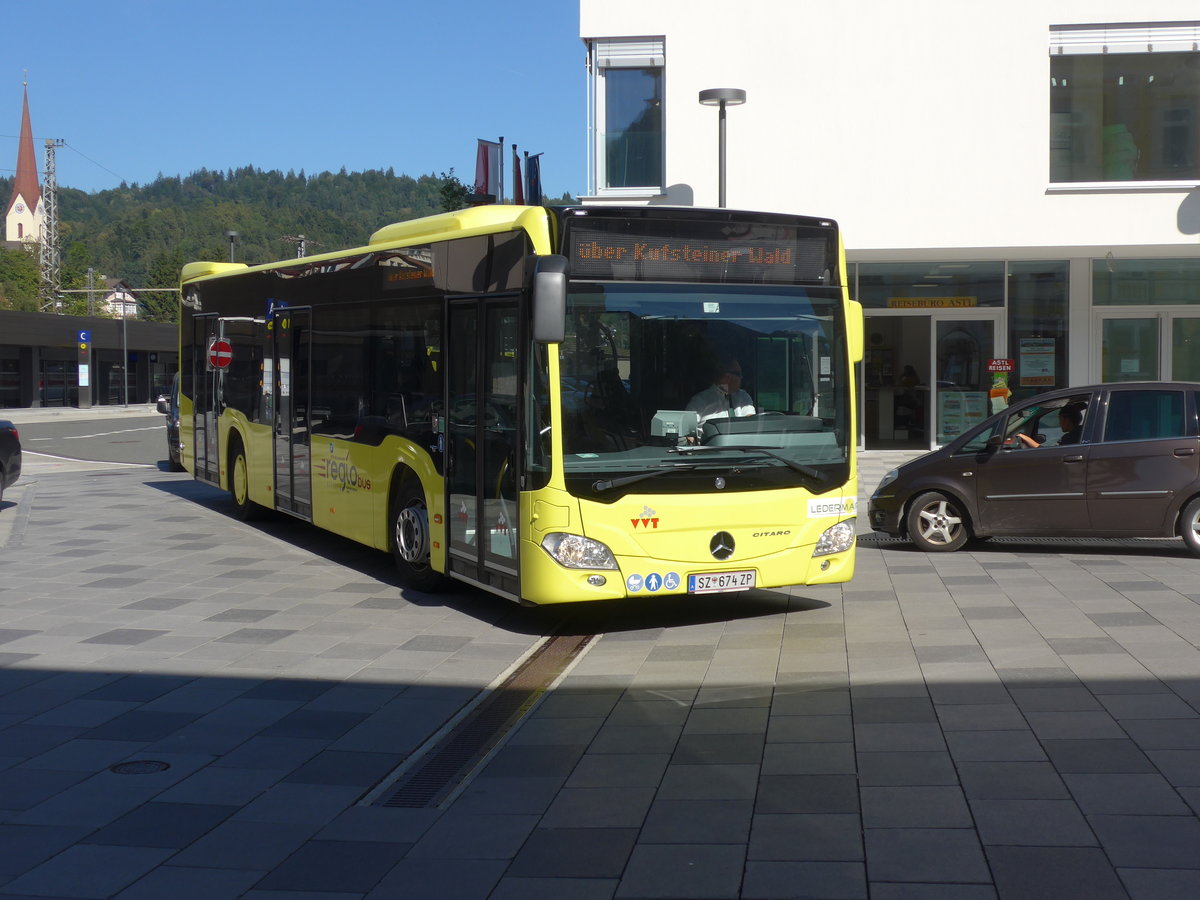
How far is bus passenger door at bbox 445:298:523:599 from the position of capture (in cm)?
903

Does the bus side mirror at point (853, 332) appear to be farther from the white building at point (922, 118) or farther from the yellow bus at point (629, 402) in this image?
the white building at point (922, 118)

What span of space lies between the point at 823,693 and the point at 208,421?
12.1 metres

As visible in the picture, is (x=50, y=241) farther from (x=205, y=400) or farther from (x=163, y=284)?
(x=205, y=400)

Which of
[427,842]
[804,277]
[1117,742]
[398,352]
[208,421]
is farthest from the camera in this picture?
[208,421]

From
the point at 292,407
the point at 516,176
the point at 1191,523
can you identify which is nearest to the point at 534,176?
the point at 516,176

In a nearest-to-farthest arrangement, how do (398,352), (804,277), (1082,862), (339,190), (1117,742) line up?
1. (1082,862)
2. (1117,742)
3. (804,277)
4. (398,352)
5. (339,190)

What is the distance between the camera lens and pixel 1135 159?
2131 centimetres

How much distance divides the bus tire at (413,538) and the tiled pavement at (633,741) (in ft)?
1.31

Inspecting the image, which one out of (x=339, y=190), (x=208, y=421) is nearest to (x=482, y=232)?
(x=208, y=421)

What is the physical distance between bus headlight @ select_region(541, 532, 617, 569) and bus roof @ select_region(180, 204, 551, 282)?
74.1 inches

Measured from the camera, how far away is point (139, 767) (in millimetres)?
6055

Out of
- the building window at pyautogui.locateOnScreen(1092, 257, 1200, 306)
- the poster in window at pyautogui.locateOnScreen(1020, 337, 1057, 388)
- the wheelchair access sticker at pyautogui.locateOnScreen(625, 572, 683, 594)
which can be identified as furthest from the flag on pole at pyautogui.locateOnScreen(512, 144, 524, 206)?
the wheelchair access sticker at pyautogui.locateOnScreen(625, 572, 683, 594)

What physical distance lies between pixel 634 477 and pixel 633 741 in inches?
102

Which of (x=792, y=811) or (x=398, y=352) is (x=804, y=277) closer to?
(x=398, y=352)
